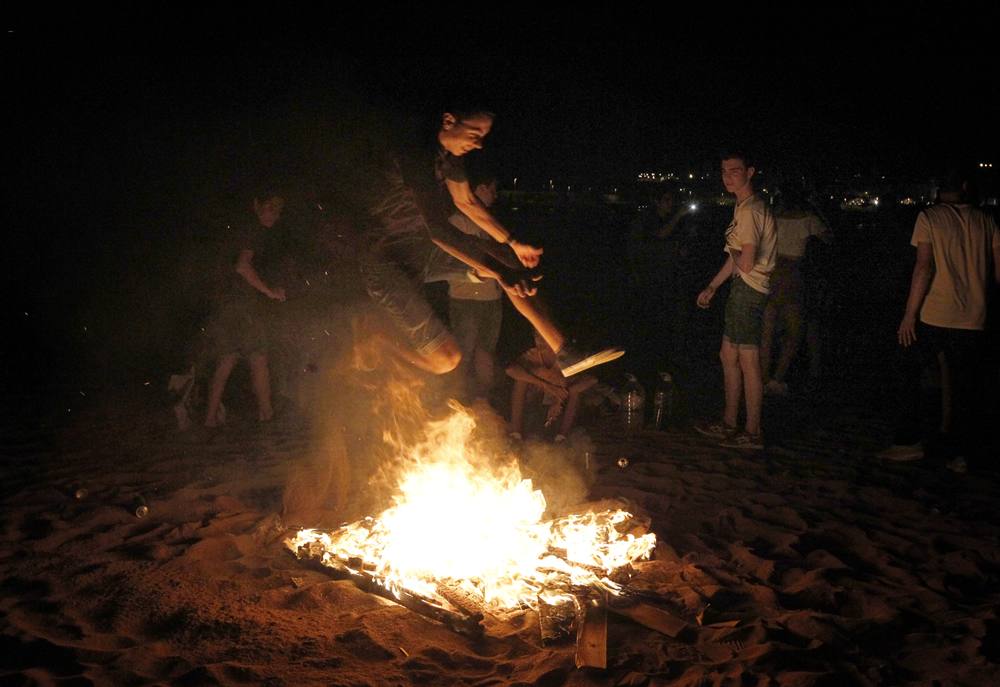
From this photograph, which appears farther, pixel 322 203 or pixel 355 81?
pixel 355 81

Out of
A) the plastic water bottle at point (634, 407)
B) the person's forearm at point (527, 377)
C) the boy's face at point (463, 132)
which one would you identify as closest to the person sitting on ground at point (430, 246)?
the boy's face at point (463, 132)

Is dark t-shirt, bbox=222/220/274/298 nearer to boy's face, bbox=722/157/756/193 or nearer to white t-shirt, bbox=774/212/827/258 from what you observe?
boy's face, bbox=722/157/756/193

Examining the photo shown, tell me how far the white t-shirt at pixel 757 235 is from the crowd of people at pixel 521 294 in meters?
0.01

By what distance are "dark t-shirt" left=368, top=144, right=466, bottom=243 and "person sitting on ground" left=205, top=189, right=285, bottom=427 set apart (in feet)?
8.83

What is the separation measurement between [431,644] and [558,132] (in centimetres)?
2431

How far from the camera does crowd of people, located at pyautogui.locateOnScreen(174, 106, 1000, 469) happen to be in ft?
15.4

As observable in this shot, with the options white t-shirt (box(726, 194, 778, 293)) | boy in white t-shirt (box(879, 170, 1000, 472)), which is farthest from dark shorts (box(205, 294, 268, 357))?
boy in white t-shirt (box(879, 170, 1000, 472))

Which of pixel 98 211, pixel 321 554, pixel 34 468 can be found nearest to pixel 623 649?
pixel 321 554

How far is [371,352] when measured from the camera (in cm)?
507

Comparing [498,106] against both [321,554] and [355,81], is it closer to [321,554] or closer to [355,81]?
[321,554]

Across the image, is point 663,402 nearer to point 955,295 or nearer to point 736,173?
point 736,173

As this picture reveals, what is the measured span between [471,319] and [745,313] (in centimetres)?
251

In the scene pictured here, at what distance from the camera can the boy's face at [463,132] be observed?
14.7 feet

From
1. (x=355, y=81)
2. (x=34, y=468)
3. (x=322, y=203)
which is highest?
(x=355, y=81)
